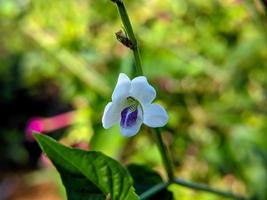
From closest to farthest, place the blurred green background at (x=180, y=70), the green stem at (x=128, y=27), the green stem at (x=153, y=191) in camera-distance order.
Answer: the green stem at (x=128, y=27)
the green stem at (x=153, y=191)
the blurred green background at (x=180, y=70)

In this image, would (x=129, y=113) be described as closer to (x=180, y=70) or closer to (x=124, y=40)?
(x=124, y=40)

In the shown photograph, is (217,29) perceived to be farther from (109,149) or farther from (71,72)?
(109,149)

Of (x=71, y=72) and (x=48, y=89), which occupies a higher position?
(x=71, y=72)

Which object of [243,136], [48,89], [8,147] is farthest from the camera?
[8,147]

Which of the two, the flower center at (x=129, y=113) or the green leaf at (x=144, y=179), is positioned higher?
the flower center at (x=129, y=113)

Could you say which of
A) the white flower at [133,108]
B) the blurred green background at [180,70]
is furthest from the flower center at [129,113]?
the blurred green background at [180,70]

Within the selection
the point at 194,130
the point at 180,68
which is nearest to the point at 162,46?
the point at 180,68

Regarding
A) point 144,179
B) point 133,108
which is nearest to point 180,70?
point 144,179

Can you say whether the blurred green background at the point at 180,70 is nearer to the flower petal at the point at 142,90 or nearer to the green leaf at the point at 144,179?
the green leaf at the point at 144,179
